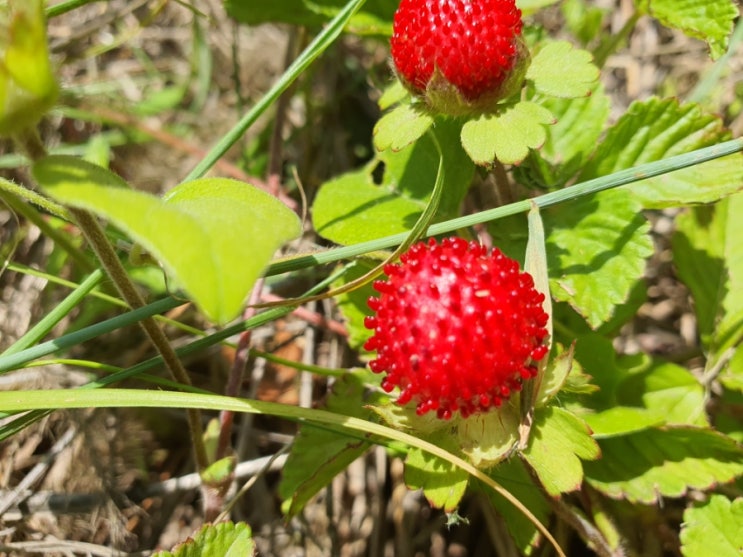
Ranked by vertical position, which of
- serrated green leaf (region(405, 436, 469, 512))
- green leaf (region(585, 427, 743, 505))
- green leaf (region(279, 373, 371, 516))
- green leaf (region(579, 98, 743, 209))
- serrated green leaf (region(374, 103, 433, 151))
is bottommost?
green leaf (region(585, 427, 743, 505))

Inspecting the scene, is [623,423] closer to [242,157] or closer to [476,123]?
[476,123]

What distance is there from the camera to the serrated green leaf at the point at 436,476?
5.07 feet

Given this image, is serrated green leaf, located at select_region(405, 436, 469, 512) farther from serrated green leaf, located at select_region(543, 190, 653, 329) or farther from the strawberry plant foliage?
serrated green leaf, located at select_region(543, 190, 653, 329)

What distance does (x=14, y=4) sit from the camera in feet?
3.66

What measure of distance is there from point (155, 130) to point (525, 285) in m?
2.11

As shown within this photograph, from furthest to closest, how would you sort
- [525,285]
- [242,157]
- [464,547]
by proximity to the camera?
[242,157] < [464,547] < [525,285]

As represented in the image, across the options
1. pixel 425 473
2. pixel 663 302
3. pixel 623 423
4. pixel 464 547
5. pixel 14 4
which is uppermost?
pixel 14 4

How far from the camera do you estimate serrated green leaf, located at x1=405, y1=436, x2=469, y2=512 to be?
1546mm

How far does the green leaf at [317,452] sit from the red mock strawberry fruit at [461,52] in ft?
2.58

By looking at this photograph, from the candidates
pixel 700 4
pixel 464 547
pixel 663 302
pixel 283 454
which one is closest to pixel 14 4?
pixel 283 454

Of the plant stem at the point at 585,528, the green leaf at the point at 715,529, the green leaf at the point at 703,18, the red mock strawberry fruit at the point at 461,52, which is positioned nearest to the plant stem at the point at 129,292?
the red mock strawberry fruit at the point at 461,52

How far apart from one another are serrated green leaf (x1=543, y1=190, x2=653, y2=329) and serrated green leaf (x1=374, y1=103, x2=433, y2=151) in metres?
0.54

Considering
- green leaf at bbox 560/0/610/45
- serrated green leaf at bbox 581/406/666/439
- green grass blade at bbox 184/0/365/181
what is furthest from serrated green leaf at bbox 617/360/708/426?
green leaf at bbox 560/0/610/45

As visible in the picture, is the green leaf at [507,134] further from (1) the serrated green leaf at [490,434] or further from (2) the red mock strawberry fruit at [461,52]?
(1) the serrated green leaf at [490,434]
